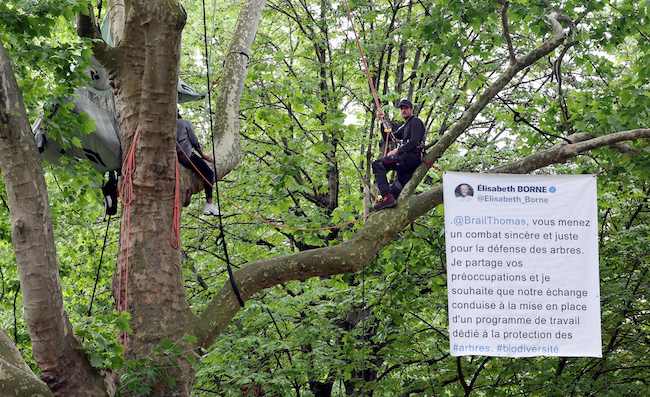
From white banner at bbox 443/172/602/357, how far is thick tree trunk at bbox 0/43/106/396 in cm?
296

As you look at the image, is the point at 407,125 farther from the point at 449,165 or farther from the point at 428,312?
the point at 428,312

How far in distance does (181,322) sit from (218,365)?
4471 mm

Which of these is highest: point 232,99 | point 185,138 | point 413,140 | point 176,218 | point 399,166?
point 232,99

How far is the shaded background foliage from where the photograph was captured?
891 cm

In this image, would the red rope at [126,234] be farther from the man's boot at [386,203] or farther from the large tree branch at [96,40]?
the man's boot at [386,203]

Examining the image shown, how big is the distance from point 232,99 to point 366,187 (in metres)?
1.89

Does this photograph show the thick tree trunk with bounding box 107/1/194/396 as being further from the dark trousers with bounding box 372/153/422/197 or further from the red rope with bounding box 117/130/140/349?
the dark trousers with bounding box 372/153/422/197

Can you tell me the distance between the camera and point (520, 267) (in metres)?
6.98

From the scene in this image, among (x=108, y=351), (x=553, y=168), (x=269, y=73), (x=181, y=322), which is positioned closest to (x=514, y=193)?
(x=181, y=322)

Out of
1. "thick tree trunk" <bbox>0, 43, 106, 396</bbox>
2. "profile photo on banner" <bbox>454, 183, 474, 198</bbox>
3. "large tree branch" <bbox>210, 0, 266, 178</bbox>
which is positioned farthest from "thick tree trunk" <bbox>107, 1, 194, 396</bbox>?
"profile photo on banner" <bbox>454, 183, 474, 198</bbox>

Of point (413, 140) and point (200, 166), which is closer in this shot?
point (200, 166)

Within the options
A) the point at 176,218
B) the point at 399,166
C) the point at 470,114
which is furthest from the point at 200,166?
the point at 470,114

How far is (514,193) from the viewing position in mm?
7090

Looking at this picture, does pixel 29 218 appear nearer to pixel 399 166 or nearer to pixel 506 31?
pixel 399 166
